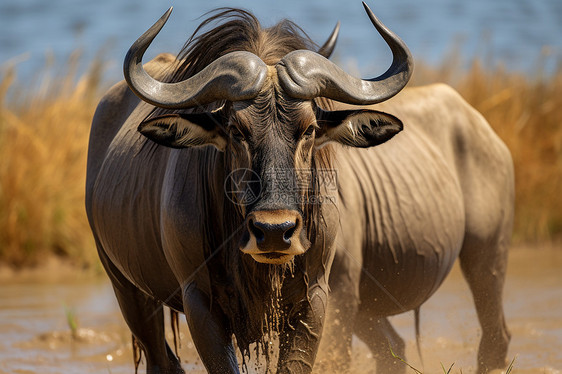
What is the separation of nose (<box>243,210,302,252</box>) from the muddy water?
6.75 feet

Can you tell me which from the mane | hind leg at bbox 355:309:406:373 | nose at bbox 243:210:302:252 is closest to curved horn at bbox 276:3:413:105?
the mane

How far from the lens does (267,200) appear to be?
3.78 metres

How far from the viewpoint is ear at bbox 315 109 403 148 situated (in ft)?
14.1

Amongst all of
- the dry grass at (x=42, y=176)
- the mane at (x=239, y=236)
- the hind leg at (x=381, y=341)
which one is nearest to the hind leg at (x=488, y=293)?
the hind leg at (x=381, y=341)

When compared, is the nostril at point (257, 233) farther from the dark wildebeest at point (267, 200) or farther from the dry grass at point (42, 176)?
the dry grass at point (42, 176)

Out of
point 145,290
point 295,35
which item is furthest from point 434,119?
point 145,290

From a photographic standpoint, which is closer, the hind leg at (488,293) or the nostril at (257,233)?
the nostril at (257,233)

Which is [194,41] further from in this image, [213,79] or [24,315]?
[24,315]

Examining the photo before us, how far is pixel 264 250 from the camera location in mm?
3723

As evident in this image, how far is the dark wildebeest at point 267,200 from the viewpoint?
405cm

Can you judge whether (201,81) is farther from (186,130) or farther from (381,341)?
(381,341)

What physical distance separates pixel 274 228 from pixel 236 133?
62 centimetres

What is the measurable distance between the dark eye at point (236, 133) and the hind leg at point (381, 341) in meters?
2.70
